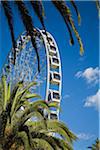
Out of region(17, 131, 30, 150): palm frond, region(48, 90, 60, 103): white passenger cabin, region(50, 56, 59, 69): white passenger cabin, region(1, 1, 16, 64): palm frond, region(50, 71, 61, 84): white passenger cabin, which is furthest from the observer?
region(50, 56, 59, 69): white passenger cabin

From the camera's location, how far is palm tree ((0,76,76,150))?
66.1ft

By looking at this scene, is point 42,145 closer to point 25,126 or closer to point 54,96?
point 25,126

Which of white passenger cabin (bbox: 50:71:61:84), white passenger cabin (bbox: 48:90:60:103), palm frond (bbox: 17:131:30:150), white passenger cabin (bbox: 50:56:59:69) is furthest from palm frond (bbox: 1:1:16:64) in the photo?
white passenger cabin (bbox: 50:56:59:69)

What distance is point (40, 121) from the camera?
66.8ft

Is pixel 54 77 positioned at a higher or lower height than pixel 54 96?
higher

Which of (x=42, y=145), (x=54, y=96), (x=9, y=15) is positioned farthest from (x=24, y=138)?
(x=54, y=96)

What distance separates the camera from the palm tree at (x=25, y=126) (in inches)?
793

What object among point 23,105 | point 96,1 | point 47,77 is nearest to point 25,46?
point 47,77

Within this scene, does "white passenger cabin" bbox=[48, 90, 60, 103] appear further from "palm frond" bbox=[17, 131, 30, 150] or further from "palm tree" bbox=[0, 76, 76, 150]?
"palm frond" bbox=[17, 131, 30, 150]

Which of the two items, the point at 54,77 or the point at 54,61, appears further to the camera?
the point at 54,61

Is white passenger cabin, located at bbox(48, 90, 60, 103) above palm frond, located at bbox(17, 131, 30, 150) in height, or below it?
above

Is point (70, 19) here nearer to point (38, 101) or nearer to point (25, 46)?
point (38, 101)

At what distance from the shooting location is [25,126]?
67.4ft

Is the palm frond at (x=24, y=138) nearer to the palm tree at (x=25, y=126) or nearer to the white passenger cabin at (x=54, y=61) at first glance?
the palm tree at (x=25, y=126)
